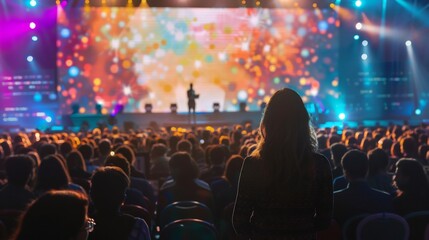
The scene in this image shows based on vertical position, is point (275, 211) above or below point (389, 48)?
below

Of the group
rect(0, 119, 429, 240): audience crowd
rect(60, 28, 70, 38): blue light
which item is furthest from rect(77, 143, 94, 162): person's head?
rect(60, 28, 70, 38): blue light

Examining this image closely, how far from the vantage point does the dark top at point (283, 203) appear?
2.22 m

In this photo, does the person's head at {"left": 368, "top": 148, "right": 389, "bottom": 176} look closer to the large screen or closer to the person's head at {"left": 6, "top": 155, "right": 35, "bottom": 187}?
the person's head at {"left": 6, "top": 155, "right": 35, "bottom": 187}

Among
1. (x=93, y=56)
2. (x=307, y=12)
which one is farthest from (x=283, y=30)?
(x=93, y=56)

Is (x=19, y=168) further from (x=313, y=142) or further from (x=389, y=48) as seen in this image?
(x=389, y=48)

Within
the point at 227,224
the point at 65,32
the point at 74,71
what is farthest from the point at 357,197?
the point at 65,32

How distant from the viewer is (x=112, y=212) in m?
2.61

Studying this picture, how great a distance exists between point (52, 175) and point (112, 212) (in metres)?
1.67

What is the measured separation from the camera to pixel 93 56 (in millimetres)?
20312

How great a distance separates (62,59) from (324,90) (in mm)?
12395

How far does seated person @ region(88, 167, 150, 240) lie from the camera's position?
2527 mm

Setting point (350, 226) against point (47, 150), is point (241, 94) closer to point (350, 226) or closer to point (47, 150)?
point (47, 150)

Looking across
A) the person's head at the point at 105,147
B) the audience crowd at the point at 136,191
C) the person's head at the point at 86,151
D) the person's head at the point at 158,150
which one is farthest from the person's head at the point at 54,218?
the person's head at the point at 105,147

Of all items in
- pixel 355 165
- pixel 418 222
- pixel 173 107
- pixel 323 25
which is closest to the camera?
pixel 418 222
